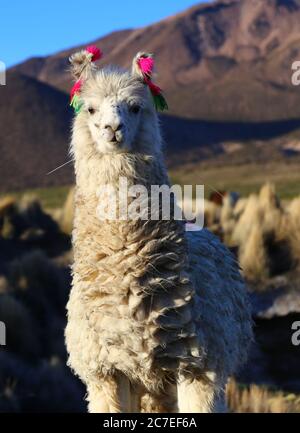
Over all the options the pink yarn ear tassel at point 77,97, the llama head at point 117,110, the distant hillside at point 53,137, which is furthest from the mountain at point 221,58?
the llama head at point 117,110

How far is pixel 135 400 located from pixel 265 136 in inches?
2917

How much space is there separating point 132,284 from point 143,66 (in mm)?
1050

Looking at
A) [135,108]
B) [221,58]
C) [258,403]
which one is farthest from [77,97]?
[221,58]

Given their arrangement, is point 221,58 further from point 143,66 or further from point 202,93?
point 143,66

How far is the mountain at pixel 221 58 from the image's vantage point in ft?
281

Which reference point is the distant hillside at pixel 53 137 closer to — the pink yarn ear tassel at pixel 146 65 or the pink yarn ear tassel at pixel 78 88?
the pink yarn ear tassel at pixel 78 88

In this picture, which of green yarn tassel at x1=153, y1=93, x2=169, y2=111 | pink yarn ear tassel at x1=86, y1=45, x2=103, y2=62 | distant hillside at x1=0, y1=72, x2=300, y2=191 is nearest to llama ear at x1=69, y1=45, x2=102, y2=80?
pink yarn ear tassel at x1=86, y1=45, x2=103, y2=62

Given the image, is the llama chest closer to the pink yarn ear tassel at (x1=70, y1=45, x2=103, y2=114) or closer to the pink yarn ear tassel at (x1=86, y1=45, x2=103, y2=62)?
the pink yarn ear tassel at (x1=70, y1=45, x2=103, y2=114)

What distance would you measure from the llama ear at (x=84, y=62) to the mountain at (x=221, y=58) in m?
76.8

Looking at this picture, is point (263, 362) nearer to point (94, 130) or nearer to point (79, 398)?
point (79, 398)

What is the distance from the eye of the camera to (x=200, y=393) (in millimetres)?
4145

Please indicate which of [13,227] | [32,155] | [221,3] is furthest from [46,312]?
[221,3]

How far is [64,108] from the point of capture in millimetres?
66625

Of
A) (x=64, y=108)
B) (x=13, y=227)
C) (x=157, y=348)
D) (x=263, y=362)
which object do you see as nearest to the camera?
(x=157, y=348)
